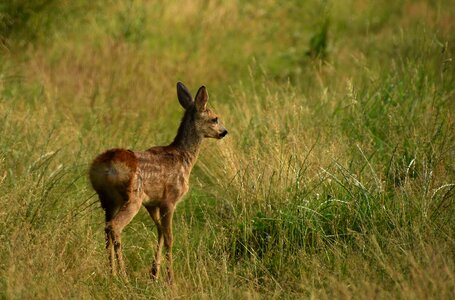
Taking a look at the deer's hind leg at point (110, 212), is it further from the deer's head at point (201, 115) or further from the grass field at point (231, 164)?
the deer's head at point (201, 115)

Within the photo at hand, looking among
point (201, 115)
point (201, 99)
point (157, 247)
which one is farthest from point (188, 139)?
point (157, 247)

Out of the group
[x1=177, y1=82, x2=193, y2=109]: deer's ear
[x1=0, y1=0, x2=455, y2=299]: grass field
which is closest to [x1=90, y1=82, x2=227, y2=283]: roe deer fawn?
[x1=177, y1=82, x2=193, y2=109]: deer's ear

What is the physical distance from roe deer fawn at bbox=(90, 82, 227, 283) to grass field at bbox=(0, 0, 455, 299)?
0.16 meters

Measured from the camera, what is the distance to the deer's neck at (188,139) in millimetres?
7301

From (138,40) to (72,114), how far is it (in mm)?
2744

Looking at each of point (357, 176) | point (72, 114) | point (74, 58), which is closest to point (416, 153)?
point (357, 176)

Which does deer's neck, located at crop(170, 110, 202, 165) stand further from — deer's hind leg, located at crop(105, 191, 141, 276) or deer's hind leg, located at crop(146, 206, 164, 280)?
deer's hind leg, located at crop(105, 191, 141, 276)

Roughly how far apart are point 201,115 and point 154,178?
851mm

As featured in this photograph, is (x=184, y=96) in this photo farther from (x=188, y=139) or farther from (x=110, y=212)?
(x=110, y=212)

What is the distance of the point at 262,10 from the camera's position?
15688mm

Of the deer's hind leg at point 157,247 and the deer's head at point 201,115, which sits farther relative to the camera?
the deer's head at point 201,115

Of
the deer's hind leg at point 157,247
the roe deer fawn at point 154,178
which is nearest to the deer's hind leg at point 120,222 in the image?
the roe deer fawn at point 154,178

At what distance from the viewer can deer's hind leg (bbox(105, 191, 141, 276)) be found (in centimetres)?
641

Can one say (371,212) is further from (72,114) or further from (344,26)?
(344,26)
